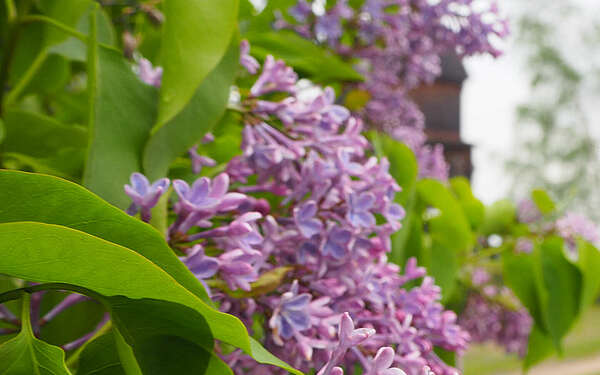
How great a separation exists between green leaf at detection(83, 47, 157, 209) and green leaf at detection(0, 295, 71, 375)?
0.33 ft

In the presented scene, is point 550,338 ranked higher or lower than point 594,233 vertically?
lower

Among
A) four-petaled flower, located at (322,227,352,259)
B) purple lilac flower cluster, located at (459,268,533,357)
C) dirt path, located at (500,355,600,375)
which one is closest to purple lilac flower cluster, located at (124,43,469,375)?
four-petaled flower, located at (322,227,352,259)

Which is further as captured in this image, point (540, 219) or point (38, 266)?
point (540, 219)

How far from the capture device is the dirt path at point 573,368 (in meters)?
5.05

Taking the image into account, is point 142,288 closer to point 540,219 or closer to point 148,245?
point 148,245

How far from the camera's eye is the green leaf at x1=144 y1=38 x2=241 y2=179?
1.10ft

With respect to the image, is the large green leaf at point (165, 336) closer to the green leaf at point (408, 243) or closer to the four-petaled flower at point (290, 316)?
the four-petaled flower at point (290, 316)

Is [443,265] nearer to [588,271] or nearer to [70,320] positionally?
[588,271]

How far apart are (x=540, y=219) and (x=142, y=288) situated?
2.86 ft

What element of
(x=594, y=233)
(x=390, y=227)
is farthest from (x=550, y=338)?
(x=390, y=227)

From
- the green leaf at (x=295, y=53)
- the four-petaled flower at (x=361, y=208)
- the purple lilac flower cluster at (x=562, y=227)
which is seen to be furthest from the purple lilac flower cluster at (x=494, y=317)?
the four-petaled flower at (x=361, y=208)

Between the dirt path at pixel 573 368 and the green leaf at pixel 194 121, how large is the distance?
16.5ft

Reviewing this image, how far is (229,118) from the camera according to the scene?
0.43 m

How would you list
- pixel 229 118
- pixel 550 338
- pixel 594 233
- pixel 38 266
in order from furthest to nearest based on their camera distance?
pixel 594 233, pixel 550 338, pixel 229 118, pixel 38 266
